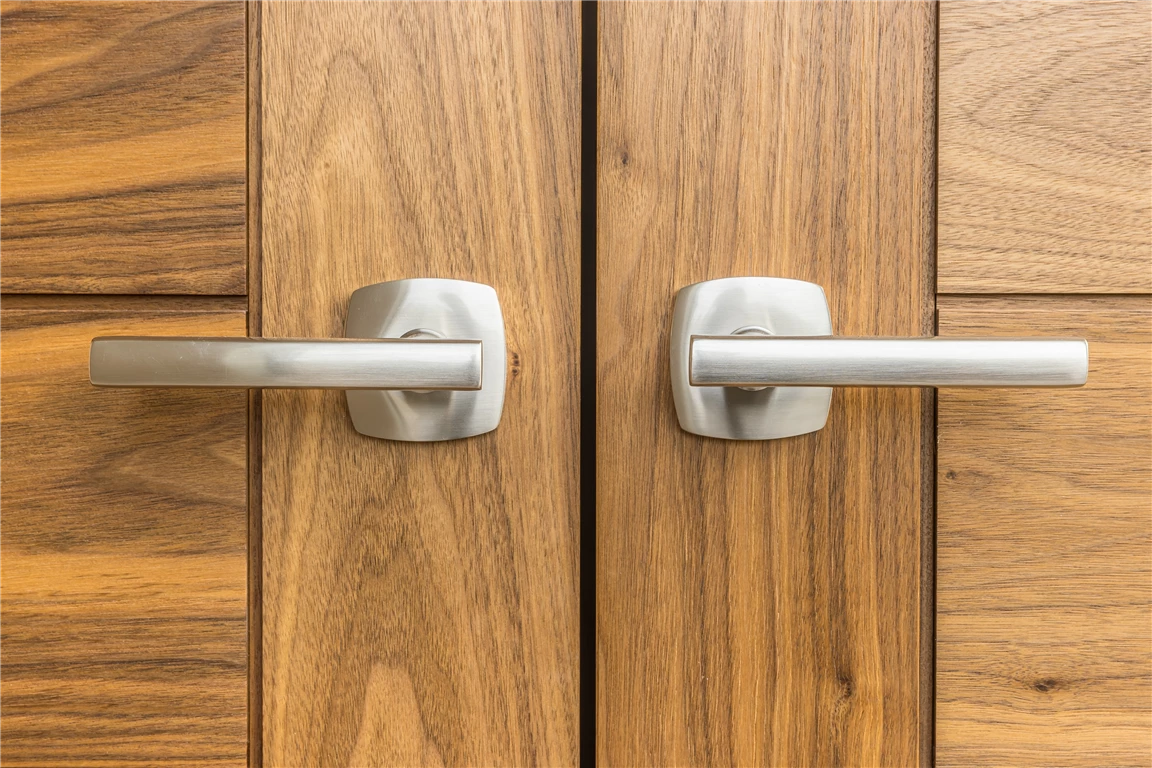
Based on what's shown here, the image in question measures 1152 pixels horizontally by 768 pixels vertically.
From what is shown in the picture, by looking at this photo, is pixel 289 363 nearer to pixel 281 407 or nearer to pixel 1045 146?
pixel 281 407

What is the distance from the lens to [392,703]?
0.24 meters

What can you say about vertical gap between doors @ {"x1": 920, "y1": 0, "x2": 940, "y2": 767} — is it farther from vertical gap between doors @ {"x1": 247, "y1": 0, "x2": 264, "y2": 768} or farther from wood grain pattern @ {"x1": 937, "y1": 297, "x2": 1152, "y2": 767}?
vertical gap between doors @ {"x1": 247, "y1": 0, "x2": 264, "y2": 768}

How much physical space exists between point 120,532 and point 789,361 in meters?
0.26

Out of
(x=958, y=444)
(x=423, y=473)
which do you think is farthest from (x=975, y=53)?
(x=423, y=473)

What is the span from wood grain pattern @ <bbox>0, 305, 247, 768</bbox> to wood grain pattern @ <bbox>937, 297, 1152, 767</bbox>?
0.91 feet

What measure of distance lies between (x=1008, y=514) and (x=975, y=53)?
0.59 feet

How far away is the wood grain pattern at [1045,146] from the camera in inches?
9.7

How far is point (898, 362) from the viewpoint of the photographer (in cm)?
22

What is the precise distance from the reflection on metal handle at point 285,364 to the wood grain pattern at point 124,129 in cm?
5

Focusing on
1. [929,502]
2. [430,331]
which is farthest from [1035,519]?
[430,331]

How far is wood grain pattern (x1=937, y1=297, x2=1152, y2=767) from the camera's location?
25cm

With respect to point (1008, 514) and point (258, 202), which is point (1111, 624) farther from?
point (258, 202)

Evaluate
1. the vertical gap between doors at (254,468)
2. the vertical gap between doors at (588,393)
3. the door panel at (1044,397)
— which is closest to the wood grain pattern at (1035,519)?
the door panel at (1044,397)

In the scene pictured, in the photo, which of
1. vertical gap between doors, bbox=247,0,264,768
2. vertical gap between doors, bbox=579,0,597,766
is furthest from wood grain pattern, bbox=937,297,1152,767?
vertical gap between doors, bbox=247,0,264,768
